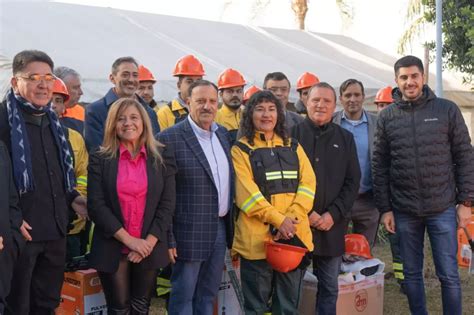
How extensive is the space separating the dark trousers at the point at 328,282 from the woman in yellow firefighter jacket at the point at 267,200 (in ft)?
1.05

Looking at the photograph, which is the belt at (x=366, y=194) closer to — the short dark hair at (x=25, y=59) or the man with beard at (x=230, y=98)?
the man with beard at (x=230, y=98)

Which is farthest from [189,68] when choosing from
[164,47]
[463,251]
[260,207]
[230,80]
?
[164,47]

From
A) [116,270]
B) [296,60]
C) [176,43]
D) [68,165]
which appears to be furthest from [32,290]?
[296,60]

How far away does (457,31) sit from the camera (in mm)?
12086

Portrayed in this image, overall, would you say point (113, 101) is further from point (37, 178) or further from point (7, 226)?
point (7, 226)

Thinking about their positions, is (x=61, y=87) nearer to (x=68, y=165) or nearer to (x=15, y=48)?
(x=68, y=165)

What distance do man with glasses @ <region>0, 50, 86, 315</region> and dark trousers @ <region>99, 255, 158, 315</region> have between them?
33 cm

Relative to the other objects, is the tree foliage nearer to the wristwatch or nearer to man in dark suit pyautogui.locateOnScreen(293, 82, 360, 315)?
the wristwatch

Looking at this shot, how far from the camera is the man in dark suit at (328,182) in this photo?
4.68 meters

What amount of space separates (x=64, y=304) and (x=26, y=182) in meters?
1.43

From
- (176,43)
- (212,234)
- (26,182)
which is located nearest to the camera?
(26,182)

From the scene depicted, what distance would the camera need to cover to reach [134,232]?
3955 mm

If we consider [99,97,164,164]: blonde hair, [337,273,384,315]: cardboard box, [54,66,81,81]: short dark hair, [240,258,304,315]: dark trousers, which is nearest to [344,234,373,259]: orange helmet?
[337,273,384,315]: cardboard box

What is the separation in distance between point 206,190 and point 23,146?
1259 millimetres
